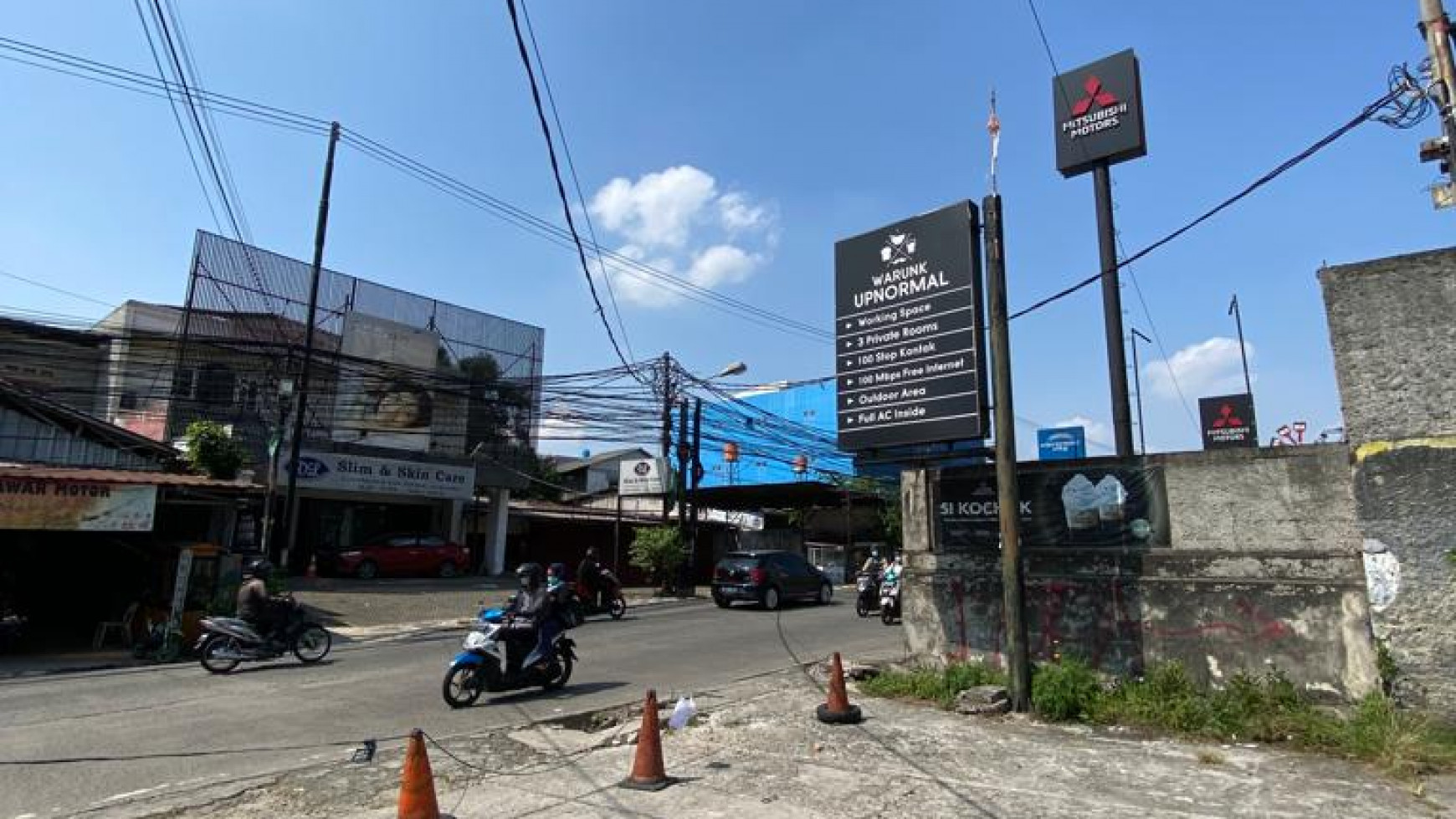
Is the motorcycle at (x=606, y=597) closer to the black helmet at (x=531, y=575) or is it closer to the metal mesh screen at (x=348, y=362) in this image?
the metal mesh screen at (x=348, y=362)

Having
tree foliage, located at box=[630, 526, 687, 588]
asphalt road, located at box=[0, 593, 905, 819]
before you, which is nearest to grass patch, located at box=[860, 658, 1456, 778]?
asphalt road, located at box=[0, 593, 905, 819]

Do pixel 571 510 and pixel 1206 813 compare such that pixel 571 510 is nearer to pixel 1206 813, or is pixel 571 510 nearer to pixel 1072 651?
pixel 1072 651

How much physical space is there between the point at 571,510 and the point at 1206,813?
3167 cm

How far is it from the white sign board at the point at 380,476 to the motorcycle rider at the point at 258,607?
1316 centimetres

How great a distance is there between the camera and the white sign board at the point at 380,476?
2608 cm

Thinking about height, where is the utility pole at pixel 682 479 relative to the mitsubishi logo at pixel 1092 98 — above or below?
below

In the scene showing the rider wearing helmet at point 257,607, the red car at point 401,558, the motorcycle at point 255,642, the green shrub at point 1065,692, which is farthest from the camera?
the red car at point 401,558

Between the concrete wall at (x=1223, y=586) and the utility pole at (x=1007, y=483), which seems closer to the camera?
the concrete wall at (x=1223, y=586)

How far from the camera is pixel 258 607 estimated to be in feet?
41.2

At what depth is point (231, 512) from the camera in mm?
21391

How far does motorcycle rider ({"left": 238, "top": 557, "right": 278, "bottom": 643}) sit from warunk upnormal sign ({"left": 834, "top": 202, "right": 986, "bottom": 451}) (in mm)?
8582

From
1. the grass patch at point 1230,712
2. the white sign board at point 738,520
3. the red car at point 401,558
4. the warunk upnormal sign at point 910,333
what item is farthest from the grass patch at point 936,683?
the white sign board at point 738,520

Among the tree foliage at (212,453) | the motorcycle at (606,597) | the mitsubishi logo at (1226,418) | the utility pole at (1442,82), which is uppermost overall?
the mitsubishi logo at (1226,418)

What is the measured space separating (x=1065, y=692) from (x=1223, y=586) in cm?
174
